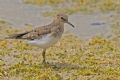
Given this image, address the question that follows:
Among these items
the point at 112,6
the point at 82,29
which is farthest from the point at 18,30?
the point at 112,6

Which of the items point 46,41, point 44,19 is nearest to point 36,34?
point 46,41

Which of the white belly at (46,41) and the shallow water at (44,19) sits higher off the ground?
the white belly at (46,41)

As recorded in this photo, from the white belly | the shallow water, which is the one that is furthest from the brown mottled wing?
the shallow water

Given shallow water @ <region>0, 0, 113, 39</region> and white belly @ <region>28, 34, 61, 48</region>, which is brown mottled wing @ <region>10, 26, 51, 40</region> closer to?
white belly @ <region>28, 34, 61, 48</region>

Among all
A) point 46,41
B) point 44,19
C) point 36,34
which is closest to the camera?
point 46,41

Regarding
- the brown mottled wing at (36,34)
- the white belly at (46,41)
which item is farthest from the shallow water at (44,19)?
the white belly at (46,41)

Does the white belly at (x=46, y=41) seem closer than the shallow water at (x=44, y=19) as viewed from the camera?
Yes

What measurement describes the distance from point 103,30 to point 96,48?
196 cm

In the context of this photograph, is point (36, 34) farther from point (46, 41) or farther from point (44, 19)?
point (44, 19)

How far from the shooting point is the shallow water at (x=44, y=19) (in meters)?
14.0

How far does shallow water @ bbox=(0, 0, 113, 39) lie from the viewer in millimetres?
14023

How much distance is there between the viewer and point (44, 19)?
590 inches

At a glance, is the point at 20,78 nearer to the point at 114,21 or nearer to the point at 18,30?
the point at 18,30

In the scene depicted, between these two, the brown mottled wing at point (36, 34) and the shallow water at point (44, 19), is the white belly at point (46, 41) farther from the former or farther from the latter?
the shallow water at point (44, 19)
